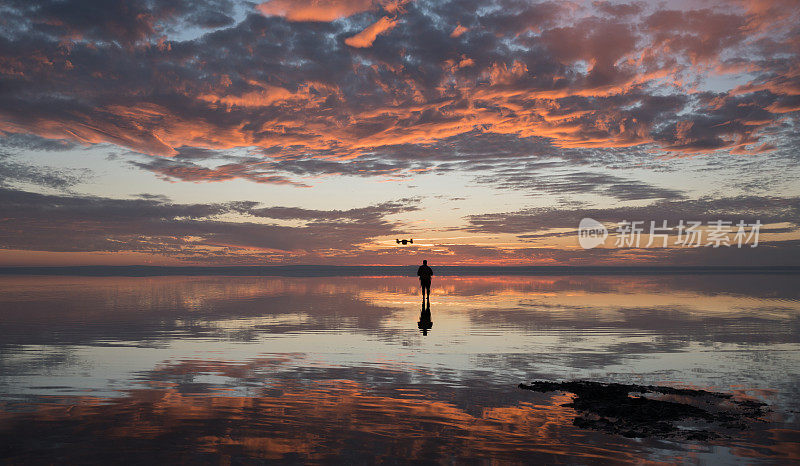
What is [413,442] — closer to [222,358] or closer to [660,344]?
[222,358]

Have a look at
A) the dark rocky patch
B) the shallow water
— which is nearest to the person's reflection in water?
the shallow water

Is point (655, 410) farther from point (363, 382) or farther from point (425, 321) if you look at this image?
point (425, 321)

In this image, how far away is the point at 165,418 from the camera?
12664 mm

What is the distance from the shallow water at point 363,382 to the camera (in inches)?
427

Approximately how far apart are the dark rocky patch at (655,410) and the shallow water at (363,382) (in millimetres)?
470

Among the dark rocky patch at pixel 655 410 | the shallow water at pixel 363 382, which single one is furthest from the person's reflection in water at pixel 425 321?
the dark rocky patch at pixel 655 410

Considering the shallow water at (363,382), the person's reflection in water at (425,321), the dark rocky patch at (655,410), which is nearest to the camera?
the shallow water at (363,382)

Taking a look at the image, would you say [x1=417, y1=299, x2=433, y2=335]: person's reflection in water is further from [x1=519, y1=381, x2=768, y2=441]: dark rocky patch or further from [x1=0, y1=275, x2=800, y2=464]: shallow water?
[x1=519, y1=381, x2=768, y2=441]: dark rocky patch

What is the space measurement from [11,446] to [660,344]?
76.3 feet

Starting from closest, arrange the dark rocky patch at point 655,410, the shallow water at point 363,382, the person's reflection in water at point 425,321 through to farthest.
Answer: the shallow water at point 363,382 < the dark rocky patch at point 655,410 < the person's reflection in water at point 425,321

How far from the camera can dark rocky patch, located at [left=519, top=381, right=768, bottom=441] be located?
1210 centimetres

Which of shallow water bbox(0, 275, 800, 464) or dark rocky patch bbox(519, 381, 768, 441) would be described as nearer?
shallow water bbox(0, 275, 800, 464)

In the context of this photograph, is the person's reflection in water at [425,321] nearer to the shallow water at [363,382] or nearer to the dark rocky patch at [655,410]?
the shallow water at [363,382]

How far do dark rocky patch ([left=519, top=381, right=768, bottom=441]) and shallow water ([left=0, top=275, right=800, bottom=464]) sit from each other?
0.47 meters
